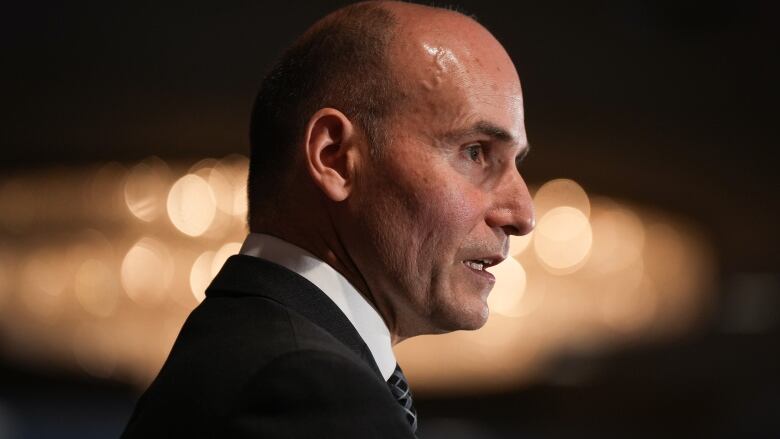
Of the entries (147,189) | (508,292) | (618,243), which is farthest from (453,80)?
(618,243)

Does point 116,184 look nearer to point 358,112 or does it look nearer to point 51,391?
point 51,391

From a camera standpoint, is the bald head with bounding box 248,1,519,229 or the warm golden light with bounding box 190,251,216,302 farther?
the warm golden light with bounding box 190,251,216,302

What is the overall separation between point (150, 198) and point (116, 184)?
8.0 inches

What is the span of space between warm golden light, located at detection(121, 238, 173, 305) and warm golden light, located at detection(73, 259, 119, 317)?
0.13 metres

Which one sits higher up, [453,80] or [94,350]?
[453,80]

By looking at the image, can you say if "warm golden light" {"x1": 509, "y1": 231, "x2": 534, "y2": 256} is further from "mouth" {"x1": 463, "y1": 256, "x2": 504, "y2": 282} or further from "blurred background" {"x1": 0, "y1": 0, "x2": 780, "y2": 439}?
"mouth" {"x1": 463, "y1": 256, "x2": 504, "y2": 282}

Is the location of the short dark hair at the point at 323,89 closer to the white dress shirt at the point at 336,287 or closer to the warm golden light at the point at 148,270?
the white dress shirt at the point at 336,287

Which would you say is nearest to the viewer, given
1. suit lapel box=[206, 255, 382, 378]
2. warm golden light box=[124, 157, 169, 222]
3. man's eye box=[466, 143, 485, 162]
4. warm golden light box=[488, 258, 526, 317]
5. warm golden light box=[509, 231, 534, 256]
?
suit lapel box=[206, 255, 382, 378]

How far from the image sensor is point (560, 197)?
20.4 feet

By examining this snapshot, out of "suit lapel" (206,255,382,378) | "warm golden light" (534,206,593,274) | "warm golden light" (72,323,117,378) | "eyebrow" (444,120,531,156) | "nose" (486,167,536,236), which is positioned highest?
"warm golden light" (534,206,593,274)

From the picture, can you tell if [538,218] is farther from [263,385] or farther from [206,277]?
[263,385]

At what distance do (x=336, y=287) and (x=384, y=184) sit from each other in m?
0.12

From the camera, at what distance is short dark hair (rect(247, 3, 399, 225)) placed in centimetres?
116

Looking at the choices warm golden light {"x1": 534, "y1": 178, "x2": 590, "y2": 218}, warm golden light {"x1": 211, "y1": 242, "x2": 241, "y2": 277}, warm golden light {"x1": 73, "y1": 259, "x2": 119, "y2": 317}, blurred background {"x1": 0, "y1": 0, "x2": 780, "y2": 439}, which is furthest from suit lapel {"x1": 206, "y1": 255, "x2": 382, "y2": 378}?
warm golden light {"x1": 73, "y1": 259, "x2": 119, "y2": 317}
